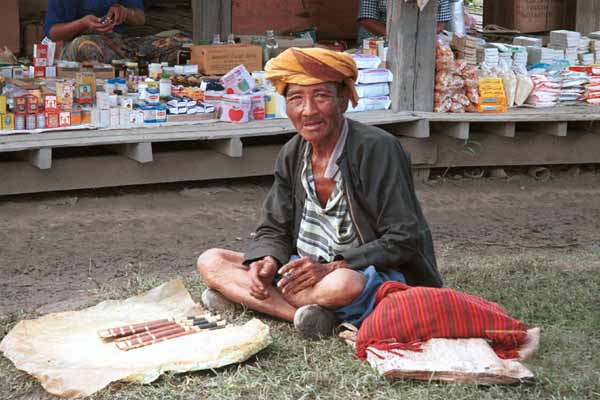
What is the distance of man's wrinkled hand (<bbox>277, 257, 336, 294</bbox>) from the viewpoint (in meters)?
4.46

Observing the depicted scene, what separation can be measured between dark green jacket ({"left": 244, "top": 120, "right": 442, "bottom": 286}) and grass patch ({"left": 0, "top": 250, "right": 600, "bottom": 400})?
409mm

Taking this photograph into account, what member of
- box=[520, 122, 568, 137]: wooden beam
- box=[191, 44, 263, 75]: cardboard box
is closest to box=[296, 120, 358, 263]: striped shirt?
box=[191, 44, 263, 75]: cardboard box

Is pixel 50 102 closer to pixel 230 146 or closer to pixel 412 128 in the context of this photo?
pixel 230 146

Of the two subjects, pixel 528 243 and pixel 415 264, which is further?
pixel 528 243

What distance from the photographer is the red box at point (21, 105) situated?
23.1 ft

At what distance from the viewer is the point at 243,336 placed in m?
4.47

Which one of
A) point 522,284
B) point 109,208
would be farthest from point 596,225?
point 109,208

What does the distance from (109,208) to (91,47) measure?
1.93m

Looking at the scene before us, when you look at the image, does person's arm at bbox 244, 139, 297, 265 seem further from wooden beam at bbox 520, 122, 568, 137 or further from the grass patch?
wooden beam at bbox 520, 122, 568, 137

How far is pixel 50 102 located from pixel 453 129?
3.09 meters

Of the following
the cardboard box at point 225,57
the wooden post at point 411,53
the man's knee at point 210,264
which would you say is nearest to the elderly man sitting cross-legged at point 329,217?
the man's knee at point 210,264

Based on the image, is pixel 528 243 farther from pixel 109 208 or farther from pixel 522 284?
pixel 109 208

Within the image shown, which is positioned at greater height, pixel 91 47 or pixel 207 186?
pixel 91 47

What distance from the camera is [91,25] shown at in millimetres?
8664
